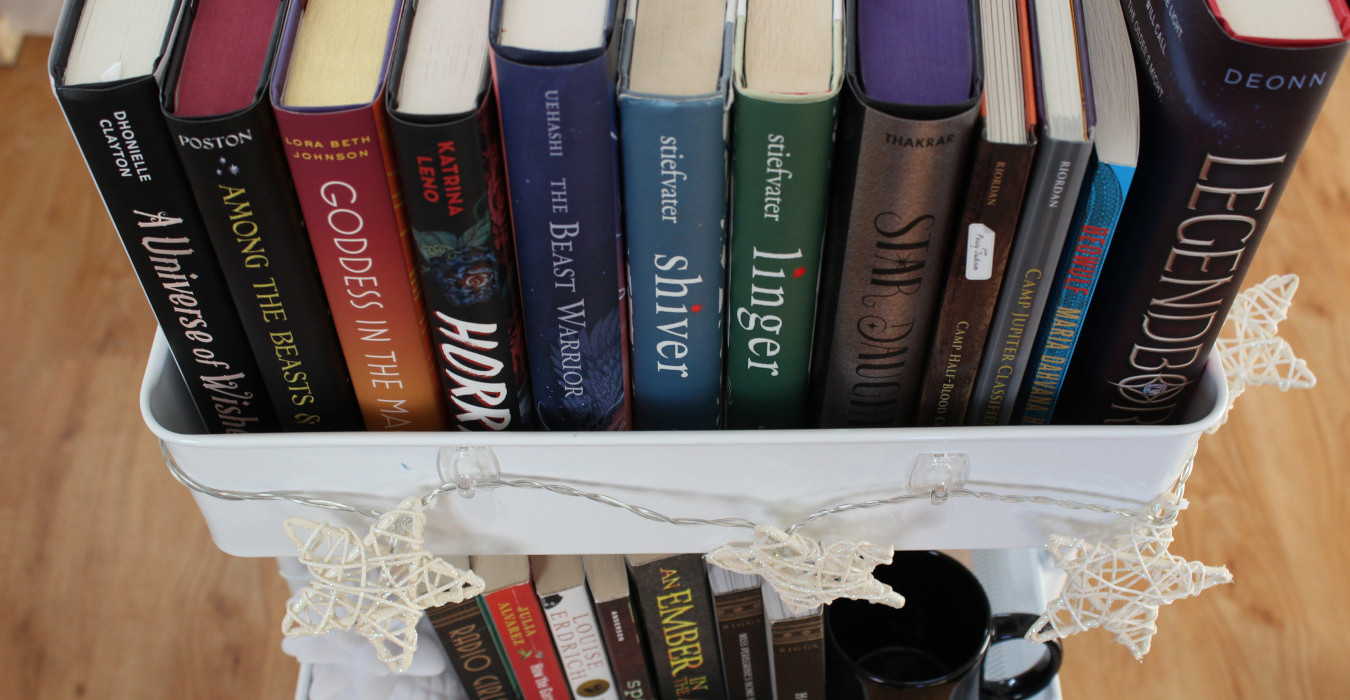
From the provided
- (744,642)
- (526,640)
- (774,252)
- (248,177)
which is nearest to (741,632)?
(744,642)

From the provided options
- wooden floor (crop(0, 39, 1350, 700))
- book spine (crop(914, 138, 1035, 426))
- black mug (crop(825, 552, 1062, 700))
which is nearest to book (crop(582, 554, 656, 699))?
black mug (crop(825, 552, 1062, 700))

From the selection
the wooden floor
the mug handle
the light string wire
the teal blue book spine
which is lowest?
the wooden floor

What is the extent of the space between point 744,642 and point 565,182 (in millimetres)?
394

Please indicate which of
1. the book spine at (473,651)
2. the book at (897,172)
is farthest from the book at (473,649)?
the book at (897,172)

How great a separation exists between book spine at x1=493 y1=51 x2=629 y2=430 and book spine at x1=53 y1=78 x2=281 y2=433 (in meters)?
0.14

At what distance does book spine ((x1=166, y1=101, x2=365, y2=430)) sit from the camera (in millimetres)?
406

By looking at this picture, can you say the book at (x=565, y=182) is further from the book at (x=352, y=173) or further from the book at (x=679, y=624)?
the book at (x=679, y=624)

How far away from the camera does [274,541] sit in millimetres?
539

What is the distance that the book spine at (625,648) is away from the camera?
66 cm

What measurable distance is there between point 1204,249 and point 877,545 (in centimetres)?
20

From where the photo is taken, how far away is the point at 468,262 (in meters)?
0.44

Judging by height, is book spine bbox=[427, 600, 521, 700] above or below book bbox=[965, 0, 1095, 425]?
below

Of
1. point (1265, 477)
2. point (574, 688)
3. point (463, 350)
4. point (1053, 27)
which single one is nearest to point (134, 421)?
point (574, 688)

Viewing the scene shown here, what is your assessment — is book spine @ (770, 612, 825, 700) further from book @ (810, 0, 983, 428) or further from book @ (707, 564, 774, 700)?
book @ (810, 0, 983, 428)
